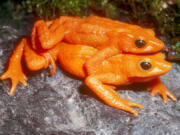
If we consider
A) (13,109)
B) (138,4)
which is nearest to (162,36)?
(138,4)

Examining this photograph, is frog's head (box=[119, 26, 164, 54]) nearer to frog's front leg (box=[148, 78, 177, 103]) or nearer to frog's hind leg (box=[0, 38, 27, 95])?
frog's front leg (box=[148, 78, 177, 103])

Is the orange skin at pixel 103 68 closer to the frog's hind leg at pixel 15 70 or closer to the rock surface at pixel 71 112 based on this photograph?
the frog's hind leg at pixel 15 70

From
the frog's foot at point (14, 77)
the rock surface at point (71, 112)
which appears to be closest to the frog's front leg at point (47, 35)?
the frog's foot at point (14, 77)

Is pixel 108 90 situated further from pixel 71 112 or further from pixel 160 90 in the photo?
pixel 160 90

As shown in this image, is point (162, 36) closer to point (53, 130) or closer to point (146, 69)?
point (146, 69)

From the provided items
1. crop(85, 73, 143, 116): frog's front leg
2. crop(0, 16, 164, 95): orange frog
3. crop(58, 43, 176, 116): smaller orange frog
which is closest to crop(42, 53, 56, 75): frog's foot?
crop(0, 16, 164, 95): orange frog
